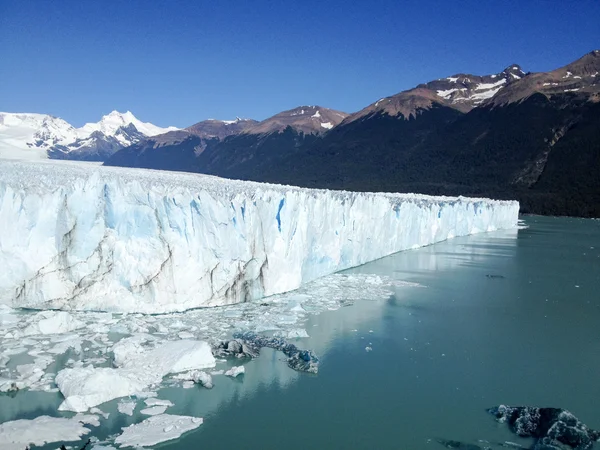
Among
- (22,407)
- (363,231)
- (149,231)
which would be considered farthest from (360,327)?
(363,231)

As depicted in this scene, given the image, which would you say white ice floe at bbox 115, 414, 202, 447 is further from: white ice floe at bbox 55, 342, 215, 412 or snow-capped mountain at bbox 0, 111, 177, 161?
snow-capped mountain at bbox 0, 111, 177, 161

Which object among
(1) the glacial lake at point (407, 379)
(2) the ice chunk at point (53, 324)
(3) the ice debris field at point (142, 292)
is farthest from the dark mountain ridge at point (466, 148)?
(2) the ice chunk at point (53, 324)

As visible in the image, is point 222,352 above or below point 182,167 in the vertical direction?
below

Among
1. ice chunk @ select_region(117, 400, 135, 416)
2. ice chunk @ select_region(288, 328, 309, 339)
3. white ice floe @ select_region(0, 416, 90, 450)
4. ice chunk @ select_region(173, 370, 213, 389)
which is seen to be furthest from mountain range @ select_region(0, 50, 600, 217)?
white ice floe @ select_region(0, 416, 90, 450)

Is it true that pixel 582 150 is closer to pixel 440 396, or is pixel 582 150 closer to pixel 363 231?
pixel 363 231

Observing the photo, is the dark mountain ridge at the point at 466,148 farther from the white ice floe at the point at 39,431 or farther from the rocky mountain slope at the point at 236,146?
the white ice floe at the point at 39,431

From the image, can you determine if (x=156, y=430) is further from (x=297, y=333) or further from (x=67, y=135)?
(x=67, y=135)
